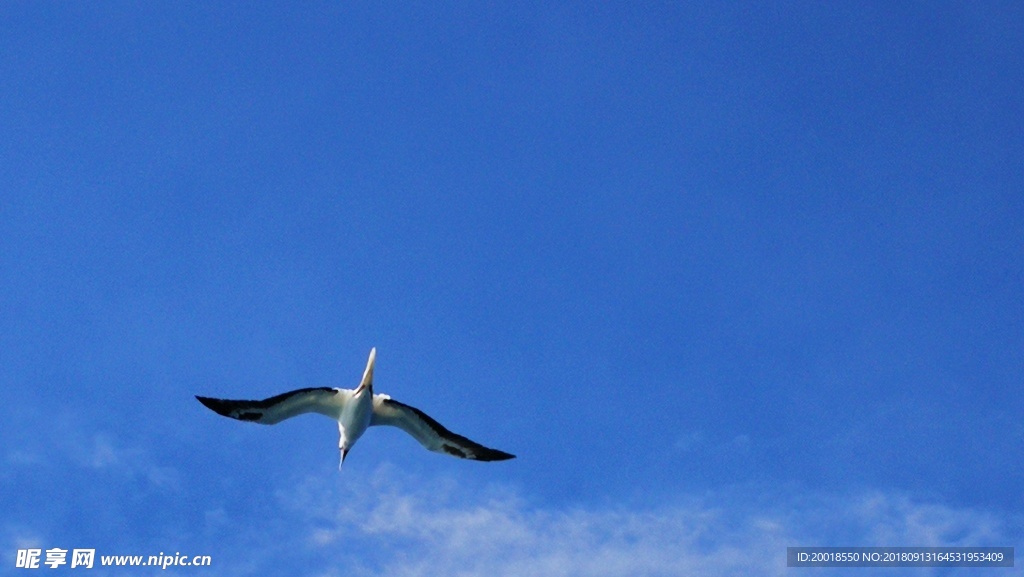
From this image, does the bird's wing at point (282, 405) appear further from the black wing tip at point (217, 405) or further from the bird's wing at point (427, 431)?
the bird's wing at point (427, 431)

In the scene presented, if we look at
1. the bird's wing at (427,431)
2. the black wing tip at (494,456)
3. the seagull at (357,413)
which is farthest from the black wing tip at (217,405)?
the black wing tip at (494,456)

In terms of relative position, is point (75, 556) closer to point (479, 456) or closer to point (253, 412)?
point (253, 412)

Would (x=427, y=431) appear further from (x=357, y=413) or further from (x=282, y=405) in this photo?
(x=282, y=405)

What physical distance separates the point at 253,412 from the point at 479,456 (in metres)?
11.0

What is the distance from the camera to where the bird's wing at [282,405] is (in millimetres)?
49125

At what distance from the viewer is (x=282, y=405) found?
4966 cm

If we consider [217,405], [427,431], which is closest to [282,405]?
[217,405]

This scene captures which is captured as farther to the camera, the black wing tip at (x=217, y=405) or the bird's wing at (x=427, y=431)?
the bird's wing at (x=427, y=431)

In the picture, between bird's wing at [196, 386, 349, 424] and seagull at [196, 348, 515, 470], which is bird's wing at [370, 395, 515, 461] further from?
bird's wing at [196, 386, 349, 424]

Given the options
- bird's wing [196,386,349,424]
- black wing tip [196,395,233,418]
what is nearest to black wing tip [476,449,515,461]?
bird's wing [196,386,349,424]

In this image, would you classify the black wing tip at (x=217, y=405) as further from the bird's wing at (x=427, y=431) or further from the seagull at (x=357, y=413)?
the bird's wing at (x=427, y=431)

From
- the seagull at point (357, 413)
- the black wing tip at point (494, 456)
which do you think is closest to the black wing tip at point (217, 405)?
the seagull at point (357, 413)

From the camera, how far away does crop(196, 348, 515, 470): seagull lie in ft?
161

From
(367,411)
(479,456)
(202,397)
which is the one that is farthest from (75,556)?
(479,456)
